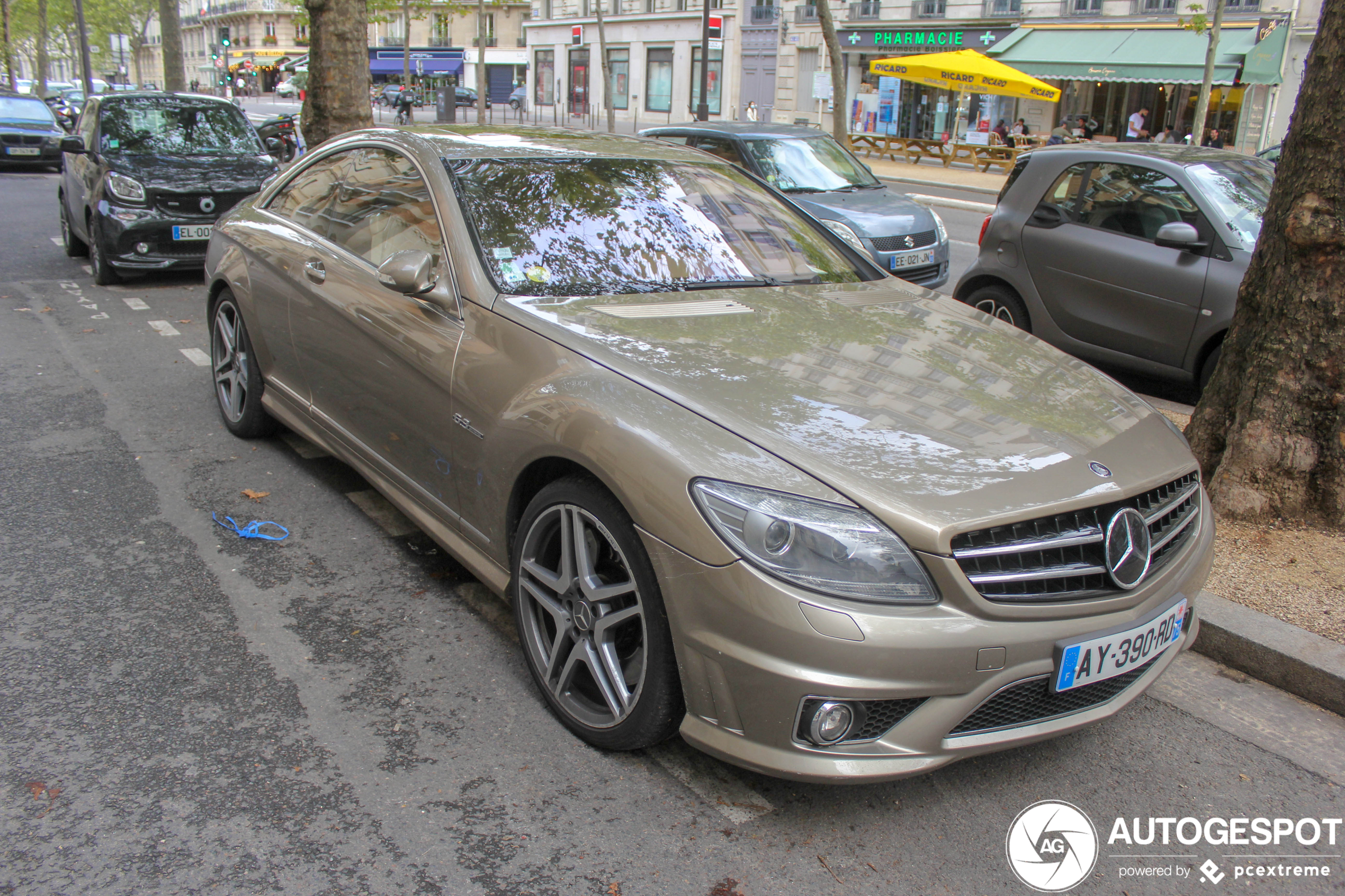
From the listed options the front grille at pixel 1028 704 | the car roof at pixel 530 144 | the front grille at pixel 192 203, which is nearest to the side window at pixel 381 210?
the car roof at pixel 530 144

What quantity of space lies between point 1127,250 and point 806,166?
4737 mm

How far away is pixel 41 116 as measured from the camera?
2181 centimetres

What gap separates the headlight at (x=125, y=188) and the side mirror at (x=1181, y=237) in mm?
8228

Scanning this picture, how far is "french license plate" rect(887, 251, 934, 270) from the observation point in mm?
9516

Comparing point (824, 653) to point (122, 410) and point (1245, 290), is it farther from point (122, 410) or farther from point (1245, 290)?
point (122, 410)

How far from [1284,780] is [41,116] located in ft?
84.0

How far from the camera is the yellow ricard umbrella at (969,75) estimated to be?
24391 mm

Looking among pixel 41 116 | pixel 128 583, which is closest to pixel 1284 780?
pixel 128 583

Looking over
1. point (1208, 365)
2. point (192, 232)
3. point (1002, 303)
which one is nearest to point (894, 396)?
point (1208, 365)

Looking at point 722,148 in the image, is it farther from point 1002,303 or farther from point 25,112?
point 25,112

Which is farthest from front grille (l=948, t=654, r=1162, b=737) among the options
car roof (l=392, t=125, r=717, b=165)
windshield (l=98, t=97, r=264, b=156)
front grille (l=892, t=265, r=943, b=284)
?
windshield (l=98, t=97, r=264, b=156)

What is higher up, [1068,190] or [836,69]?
[836,69]

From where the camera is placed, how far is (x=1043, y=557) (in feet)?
7.68

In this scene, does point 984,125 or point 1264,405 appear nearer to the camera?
point 1264,405
